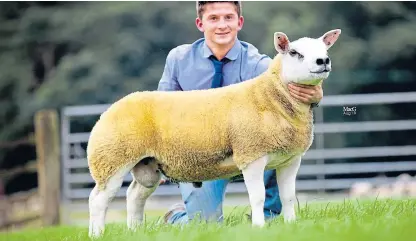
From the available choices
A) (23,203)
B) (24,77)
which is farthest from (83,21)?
(23,203)

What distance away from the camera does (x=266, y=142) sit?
314cm

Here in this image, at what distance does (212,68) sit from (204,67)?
1.6 inches

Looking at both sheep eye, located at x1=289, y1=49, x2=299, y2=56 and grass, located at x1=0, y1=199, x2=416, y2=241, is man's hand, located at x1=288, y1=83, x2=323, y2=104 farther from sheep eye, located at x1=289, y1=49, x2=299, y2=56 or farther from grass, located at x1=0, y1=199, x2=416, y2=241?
grass, located at x1=0, y1=199, x2=416, y2=241

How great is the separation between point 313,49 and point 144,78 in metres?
7.36

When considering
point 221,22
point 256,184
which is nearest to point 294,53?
point 256,184

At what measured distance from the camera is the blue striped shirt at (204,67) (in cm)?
388

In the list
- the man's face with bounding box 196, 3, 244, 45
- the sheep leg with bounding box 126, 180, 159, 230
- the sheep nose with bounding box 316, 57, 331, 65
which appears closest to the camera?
the sheep nose with bounding box 316, 57, 331, 65

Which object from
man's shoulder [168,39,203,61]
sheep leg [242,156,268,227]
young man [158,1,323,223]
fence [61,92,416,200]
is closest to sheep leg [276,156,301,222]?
sheep leg [242,156,268,227]

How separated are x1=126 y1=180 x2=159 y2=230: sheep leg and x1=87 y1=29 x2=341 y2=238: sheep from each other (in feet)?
0.31

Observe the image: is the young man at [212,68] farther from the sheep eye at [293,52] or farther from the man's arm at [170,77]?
the sheep eye at [293,52]

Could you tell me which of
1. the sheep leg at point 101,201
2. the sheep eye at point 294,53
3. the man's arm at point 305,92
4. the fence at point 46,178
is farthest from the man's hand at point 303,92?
the fence at point 46,178

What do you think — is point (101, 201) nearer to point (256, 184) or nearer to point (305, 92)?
point (256, 184)

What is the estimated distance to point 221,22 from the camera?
371cm

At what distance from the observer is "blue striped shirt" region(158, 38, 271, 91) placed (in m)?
3.88
